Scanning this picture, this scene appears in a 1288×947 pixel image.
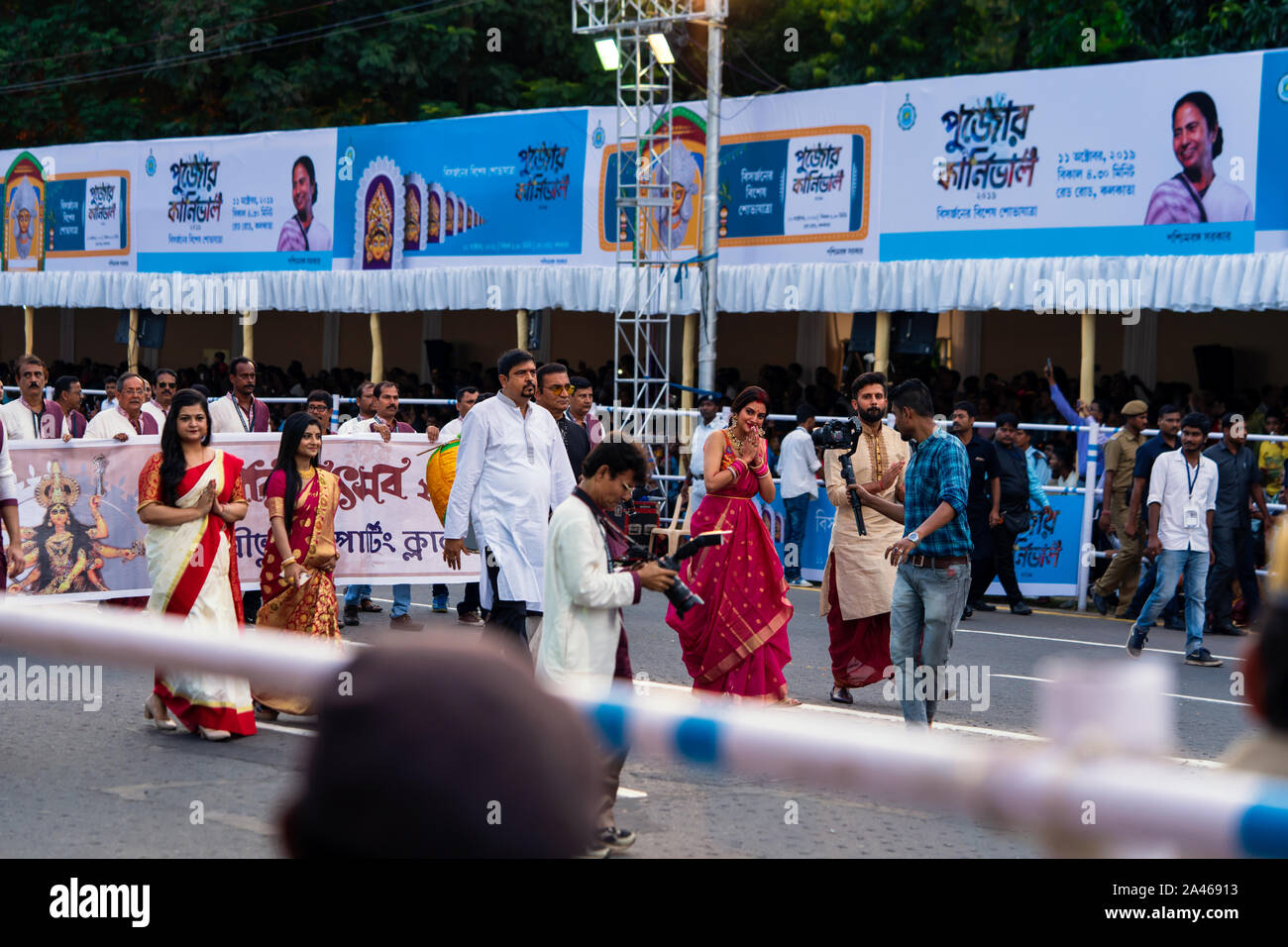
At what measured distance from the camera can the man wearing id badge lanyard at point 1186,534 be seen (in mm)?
10992

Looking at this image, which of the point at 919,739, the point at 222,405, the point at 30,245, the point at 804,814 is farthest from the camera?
the point at 30,245

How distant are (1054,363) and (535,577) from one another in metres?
17.6

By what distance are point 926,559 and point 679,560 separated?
2.00 metres


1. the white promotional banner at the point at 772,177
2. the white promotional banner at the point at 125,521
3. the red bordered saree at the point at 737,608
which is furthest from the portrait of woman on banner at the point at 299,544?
the white promotional banner at the point at 772,177

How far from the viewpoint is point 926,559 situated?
757 centimetres

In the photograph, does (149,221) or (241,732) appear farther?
(149,221)

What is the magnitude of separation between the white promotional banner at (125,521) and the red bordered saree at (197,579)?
2.31 m

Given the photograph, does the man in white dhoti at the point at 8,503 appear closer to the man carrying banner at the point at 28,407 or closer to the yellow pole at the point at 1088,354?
the man carrying banner at the point at 28,407

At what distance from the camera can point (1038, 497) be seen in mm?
14172

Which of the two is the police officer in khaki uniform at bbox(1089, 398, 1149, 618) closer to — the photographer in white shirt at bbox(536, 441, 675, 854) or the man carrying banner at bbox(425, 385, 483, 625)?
the man carrying banner at bbox(425, 385, 483, 625)

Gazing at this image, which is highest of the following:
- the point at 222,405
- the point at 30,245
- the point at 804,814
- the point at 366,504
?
the point at 30,245

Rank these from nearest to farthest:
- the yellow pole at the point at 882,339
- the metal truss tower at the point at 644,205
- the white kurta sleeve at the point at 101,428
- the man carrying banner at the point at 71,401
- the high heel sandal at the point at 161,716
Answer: the high heel sandal at the point at 161,716 < the white kurta sleeve at the point at 101,428 < the man carrying banner at the point at 71,401 < the yellow pole at the point at 882,339 < the metal truss tower at the point at 644,205

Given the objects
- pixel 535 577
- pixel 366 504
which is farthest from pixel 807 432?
pixel 535 577
